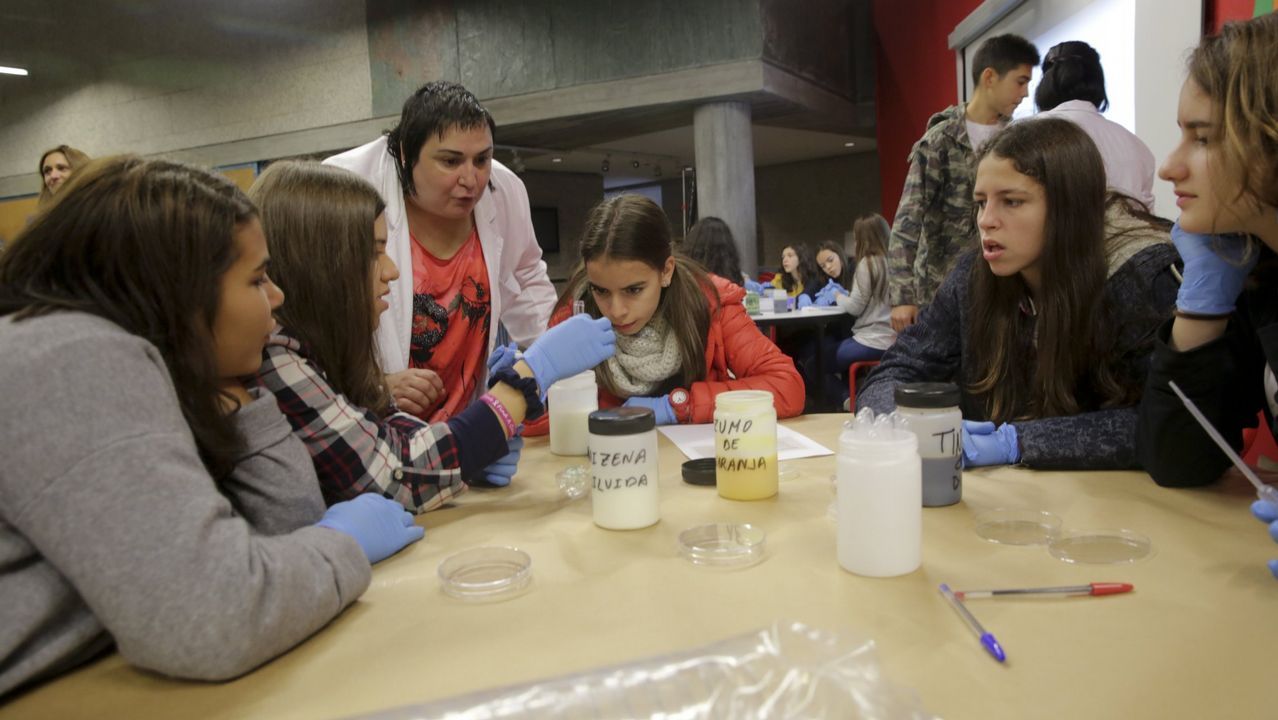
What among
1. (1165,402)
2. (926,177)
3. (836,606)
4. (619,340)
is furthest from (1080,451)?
(926,177)

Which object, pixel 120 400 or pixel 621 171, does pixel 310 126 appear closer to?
pixel 621 171

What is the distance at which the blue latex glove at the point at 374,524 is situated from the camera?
94 cm

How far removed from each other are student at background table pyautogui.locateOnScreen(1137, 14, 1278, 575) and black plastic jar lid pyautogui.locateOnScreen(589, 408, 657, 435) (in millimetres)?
733

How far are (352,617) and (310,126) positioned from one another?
316 inches

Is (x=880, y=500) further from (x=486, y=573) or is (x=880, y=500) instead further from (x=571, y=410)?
(x=571, y=410)

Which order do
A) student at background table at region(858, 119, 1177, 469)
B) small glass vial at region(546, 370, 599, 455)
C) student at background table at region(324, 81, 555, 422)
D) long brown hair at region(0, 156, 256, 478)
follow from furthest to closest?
student at background table at region(324, 81, 555, 422), small glass vial at region(546, 370, 599, 455), student at background table at region(858, 119, 1177, 469), long brown hair at region(0, 156, 256, 478)

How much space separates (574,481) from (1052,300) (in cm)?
90

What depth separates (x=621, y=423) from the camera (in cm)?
100

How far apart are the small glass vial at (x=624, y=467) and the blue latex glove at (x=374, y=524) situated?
0.81 ft

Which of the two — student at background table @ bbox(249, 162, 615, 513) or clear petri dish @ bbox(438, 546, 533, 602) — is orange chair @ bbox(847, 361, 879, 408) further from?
clear petri dish @ bbox(438, 546, 533, 602)

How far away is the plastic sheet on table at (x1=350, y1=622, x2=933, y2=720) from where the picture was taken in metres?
0.58

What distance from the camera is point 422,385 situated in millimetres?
1594

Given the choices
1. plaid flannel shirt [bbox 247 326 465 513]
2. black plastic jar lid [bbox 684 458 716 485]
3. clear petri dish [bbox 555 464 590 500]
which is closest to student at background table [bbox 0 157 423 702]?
plaid flannel shirt [bbox 247 326 465 513]

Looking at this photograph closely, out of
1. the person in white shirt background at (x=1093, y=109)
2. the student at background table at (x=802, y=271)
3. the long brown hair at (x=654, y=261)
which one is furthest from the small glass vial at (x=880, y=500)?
the student at background table at (x=802, y=271)
